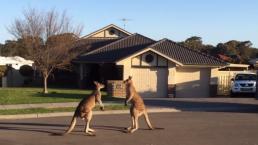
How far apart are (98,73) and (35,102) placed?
18.2 meters

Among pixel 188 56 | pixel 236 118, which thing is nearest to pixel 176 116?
pixel 236 118

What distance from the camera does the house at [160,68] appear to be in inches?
1402

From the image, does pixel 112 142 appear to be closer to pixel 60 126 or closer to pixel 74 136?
pixel 74 136

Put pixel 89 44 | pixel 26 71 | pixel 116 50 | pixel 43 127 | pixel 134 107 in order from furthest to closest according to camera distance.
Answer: pixel 26 71 → pixel 89 44 → pixel 116 50 → pixel 43 127 → pixel 134 107

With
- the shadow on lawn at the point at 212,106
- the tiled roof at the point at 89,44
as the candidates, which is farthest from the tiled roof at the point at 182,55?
the shadow on lawn at the point at 212,106

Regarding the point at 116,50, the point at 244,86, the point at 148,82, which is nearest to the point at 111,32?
the point at 116,50

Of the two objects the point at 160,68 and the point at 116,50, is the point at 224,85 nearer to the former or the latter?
the point at 160,68

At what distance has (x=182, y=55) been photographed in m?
38.5

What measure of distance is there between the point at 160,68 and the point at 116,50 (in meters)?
6.66

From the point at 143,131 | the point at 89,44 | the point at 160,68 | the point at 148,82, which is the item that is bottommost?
the point at 143,131

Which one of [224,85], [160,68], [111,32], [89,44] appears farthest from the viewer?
[111,32]

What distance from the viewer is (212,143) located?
44.0 ft

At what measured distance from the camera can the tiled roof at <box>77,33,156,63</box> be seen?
39.0 m

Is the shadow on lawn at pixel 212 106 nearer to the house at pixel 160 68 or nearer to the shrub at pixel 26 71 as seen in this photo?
the house at pixel 160 68
